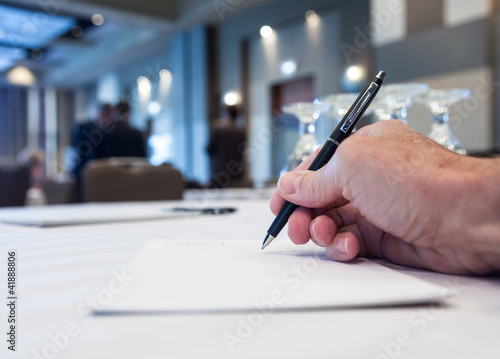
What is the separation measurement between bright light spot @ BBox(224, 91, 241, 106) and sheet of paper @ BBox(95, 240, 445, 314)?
5.19m

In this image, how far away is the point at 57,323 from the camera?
0.23 metres

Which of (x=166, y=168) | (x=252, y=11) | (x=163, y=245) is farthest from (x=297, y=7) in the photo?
(x=163, y=245)

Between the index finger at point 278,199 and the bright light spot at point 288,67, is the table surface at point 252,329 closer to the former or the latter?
the index finger at point 278,199

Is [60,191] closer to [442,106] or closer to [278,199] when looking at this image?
[442,106]

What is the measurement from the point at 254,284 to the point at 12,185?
8.40 ft

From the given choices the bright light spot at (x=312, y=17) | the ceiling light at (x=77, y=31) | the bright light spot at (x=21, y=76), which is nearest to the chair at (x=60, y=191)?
the bright light spot at (x=312, y=17)

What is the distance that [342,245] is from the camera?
1.19ft

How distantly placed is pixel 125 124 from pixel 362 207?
124 inches

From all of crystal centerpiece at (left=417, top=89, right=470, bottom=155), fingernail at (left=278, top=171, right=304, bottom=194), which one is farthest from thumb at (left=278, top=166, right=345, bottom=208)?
crystal centerpiece at (left=417, top=89, right=470, bottom=155)

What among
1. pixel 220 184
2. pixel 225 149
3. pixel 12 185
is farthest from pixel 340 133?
pixel 225 149

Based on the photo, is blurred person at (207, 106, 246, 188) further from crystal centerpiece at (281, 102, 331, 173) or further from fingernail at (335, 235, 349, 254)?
fingernail at (335, 235, 349, 254)

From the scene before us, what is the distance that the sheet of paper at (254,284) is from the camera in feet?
0.81

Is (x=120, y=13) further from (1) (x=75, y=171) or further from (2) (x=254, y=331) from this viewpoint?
(2) (x=254, y=331)

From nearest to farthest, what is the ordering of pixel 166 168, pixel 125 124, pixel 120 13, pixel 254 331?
pixel 254 331, pixel 166 168, pixel 125 124, pixel 120 13
